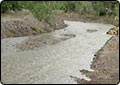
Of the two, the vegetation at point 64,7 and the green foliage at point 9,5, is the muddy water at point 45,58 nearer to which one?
the vegetation at point 64,7

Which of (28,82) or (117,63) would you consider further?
(117,63)

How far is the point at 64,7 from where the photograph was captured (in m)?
42.7

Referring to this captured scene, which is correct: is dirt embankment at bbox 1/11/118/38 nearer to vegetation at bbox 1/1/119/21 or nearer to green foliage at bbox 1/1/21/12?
vegetation at bbox 1/1/119/21

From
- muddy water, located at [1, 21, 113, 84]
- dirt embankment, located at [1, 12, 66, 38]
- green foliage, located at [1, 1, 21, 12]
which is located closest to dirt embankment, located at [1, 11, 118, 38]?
dirt embankment, located at [1, 12, 66, 38]

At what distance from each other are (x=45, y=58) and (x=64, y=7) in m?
A: 29.1

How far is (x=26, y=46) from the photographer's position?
17.3 meters

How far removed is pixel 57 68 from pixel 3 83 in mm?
3225

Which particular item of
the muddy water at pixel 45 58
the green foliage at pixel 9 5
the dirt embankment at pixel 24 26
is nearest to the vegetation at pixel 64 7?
the green foliage at pixel 9 5

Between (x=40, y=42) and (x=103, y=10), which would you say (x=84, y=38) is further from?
(x=103, y=10)

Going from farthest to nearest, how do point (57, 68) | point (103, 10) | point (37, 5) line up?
point (103, 10) → point (37, 5) → point (57, 68)

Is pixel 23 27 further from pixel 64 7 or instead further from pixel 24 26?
pixel 64 7

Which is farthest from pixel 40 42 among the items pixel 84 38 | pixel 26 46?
pixel 84 38

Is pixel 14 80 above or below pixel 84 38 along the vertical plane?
above

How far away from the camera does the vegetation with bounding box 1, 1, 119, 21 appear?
25.7 metres
